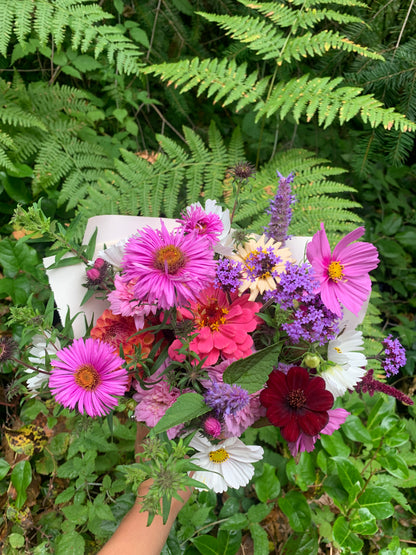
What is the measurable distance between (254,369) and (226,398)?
0.28 ft

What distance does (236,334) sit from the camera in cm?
74

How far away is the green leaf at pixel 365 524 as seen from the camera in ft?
3.70

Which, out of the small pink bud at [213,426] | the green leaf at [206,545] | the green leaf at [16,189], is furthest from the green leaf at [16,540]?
the green leaf at [16,189]

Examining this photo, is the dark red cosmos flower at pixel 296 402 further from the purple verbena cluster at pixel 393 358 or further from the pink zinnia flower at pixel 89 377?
the pink zinnia flower at pixel 89 377

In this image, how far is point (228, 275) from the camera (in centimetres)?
71

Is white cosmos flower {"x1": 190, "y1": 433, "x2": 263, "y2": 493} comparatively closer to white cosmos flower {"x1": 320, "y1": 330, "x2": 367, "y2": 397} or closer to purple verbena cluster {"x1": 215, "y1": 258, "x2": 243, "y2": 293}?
white cosmos flower {"x1": 320, "y1": 330, "x2": 367, "y2": 397}

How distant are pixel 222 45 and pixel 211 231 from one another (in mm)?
1581

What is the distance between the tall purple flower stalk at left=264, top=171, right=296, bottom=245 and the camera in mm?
790

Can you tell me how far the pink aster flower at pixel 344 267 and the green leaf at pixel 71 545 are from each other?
3.30 feet

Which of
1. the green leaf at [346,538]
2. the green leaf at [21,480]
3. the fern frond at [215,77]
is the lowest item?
the green leaf at [21,480]

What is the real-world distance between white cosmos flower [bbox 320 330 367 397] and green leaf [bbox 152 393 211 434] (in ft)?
0.83

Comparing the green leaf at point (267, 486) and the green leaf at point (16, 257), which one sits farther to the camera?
the green leaf at point (16, 257)

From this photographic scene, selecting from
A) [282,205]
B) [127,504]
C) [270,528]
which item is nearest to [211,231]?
[282,205]

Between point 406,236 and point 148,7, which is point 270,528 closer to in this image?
point 406,236
